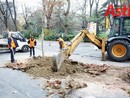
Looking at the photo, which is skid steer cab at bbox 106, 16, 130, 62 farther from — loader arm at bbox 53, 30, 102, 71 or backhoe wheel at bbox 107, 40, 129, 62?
loader arm at bbox 53, 30, 102, 71

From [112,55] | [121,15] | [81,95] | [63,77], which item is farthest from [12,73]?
[121,15]

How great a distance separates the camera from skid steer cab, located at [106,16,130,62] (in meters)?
14.7

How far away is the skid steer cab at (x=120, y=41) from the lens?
14674mm

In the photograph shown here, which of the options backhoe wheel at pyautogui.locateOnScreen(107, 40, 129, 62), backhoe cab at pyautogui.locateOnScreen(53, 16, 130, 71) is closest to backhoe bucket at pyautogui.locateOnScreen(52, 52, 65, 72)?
backhoe cab at pyautogui.locateOnScreen(53, 16, 130, 71)

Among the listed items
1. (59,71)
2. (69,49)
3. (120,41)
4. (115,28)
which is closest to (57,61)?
(59,71)

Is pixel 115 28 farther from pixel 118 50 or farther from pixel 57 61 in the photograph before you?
pixel 57 61

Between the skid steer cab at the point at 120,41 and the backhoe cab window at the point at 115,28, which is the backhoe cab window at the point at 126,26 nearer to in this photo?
the skid steer cab at the point at 120,41

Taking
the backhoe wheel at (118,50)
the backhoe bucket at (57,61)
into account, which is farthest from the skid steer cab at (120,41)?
the backhoe bucket at (57,61)

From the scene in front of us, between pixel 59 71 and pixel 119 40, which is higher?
pixel 119 40

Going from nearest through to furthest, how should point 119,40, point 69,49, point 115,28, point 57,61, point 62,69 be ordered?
1. point 57,61
2. point 62,69
3. point 69,49
4. point 119,40
5. point 115,28

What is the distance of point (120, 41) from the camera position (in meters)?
14.8

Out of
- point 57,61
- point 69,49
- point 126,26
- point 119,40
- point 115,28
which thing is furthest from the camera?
point 115,28

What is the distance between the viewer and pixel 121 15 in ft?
48.9

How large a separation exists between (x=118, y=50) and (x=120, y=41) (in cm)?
57
